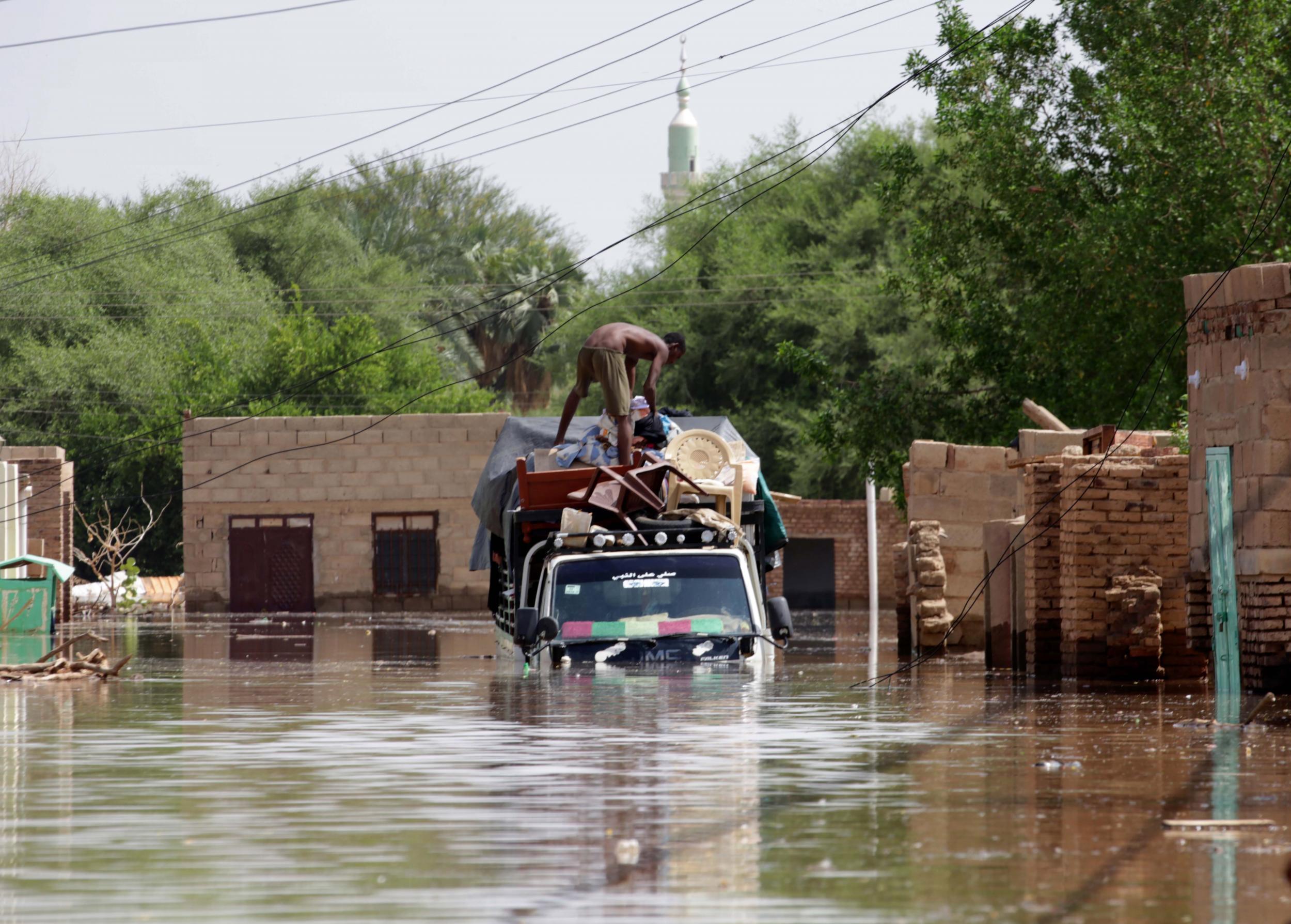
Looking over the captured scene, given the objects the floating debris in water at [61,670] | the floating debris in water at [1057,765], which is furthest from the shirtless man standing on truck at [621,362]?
the floating debris in water at [1057,765]

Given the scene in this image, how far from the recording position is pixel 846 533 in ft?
164

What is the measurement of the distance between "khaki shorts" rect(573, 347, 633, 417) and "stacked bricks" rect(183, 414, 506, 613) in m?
26.1

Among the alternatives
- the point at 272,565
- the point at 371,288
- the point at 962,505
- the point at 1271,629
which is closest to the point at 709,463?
the point at 1271,629

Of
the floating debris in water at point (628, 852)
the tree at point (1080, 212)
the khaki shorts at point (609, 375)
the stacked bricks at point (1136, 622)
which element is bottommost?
the floating debris in water at point (628, 852)

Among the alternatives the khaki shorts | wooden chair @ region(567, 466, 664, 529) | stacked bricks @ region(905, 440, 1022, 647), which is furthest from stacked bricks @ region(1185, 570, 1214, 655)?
stacked bricks @ region(905, 440, 1022, 647)

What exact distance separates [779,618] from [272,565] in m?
31.2

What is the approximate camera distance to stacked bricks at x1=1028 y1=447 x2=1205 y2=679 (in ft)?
61.8

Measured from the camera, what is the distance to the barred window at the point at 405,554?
46344 mm

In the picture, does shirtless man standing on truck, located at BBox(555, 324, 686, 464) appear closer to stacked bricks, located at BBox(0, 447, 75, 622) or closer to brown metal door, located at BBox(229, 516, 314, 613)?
stacked bricks, located at BBox(0, 447, 75, 622)

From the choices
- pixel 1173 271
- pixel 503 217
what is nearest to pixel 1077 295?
pixel 1173 271

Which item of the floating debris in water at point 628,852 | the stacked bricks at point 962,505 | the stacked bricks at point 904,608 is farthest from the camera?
the stacked bricks at point 904,608

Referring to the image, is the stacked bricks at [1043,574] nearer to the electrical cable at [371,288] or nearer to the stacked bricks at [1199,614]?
the stacked bricks at [1199,614]

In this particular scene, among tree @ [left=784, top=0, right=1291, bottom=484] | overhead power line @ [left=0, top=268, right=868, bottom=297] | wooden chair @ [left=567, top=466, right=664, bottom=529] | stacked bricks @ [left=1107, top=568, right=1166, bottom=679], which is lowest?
stacked bricks @ [left=1107, top=568, right=1166, bottom=679]

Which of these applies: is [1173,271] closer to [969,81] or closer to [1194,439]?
[969,81]
